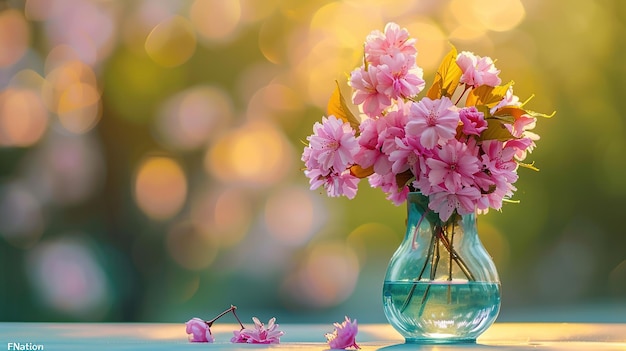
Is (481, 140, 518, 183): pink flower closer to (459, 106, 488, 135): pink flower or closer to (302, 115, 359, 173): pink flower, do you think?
(459, 106, 488, 135): pink flower

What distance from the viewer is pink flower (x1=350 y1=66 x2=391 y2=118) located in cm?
112

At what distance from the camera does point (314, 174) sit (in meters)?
1.13

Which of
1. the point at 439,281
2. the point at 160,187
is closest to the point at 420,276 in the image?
the point at 439,281

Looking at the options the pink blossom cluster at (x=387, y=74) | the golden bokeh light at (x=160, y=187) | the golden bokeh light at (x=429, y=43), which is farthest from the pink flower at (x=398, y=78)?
the golden bokeh light at (x=160, y=187)

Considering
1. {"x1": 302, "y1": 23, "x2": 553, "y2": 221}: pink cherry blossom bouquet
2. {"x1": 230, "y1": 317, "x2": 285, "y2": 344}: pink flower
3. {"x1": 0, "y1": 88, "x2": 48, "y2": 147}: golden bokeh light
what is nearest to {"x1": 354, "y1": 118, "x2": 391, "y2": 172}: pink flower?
{"x1": 302, "y1": 23, "x2": 553, "y2": 221}: pink cherry blossom bouquet

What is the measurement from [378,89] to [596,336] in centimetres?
64

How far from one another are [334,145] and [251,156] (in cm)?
191

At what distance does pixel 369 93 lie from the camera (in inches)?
44.5

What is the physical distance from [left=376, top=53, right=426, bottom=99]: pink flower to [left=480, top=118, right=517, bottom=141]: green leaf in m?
0.09

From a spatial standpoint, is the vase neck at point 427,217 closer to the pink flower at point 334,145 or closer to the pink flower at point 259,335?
the pink flower at point 334,145

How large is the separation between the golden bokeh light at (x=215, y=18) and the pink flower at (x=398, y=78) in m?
2.01

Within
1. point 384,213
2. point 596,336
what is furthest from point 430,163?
point 384,213

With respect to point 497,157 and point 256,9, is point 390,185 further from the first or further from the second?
point 256,9

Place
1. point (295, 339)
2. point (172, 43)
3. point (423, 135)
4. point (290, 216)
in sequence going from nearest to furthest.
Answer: point (423, 135) < point (295, 339) < point (290, 216) < point (172, 43)
